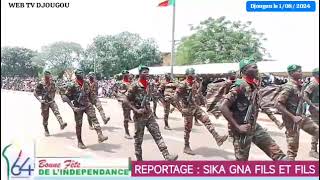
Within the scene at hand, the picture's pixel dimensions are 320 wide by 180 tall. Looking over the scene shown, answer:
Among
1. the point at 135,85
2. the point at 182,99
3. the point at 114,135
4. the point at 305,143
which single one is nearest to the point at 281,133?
the point at 305,143

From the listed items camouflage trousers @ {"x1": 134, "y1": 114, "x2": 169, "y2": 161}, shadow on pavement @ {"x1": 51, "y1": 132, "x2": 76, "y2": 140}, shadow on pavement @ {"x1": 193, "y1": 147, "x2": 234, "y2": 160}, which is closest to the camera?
camouflage trousers @ {"x1": 134, "y1": 114, "x2": 169, "y2": 161}

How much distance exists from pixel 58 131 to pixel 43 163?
4.70 m

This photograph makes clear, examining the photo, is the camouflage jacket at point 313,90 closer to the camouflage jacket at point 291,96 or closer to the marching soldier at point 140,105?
the camouflage jacket at point 291,96

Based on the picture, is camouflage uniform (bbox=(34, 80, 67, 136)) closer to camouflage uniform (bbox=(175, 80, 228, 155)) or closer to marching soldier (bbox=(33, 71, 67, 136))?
marching soldier (bbox=(33, 71, 67, 136))

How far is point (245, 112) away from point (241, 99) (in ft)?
0.52

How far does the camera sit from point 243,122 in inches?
195

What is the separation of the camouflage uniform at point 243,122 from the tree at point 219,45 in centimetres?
1244

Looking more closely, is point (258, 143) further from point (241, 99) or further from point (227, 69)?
point (227, 69)

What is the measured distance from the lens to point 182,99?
7.85m

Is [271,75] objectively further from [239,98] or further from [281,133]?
[239,98]

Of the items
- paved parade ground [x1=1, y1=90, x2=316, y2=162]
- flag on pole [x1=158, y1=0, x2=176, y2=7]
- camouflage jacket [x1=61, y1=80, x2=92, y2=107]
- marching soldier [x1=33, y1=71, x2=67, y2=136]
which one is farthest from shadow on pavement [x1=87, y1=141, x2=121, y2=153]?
flag on pole [x1=158, y1=0, x2=176, y2=7]
